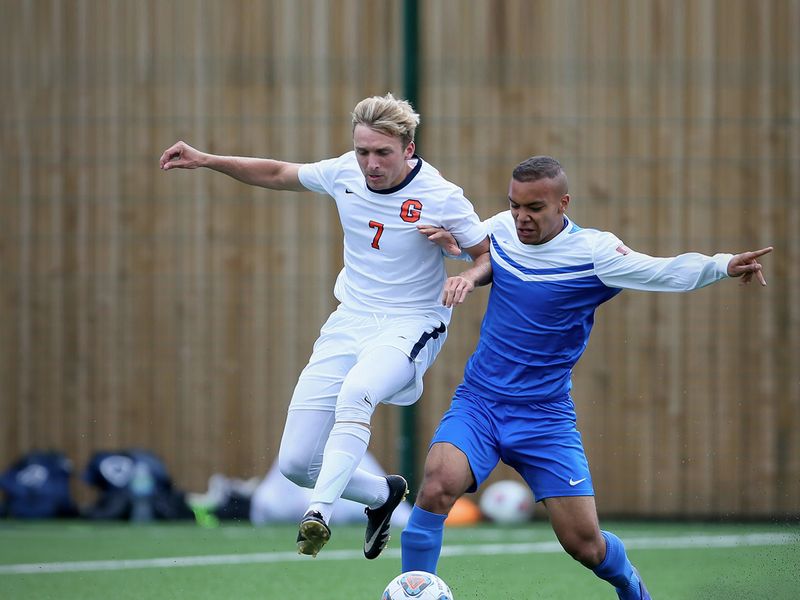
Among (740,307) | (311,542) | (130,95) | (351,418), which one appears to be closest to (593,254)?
(351,418)

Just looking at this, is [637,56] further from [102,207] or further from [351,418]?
[351,418]

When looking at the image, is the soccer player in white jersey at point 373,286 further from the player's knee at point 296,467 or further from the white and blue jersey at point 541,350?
the white and blue jersey at point 541,350

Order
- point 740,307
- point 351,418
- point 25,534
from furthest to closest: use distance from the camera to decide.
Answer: point 740,307
point 25,534
point 351,418

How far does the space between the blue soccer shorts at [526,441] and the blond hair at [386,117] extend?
4.51 feet

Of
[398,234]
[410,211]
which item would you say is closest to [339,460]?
[398,234]

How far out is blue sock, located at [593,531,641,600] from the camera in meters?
6.10

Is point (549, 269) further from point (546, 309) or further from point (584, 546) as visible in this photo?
point (584, 546)

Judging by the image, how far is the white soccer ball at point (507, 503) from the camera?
10.8 meters

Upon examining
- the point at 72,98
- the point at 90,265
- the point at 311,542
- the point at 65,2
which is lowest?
the point at 311,542

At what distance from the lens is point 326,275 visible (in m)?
11.3

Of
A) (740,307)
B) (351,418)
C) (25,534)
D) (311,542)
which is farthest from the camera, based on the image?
(740,307)

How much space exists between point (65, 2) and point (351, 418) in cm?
649

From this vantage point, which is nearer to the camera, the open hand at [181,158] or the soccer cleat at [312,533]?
the soccer cleat at [312,533]

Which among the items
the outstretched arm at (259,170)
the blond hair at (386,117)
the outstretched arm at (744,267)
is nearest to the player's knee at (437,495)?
the outstretched arm at (744,267)
